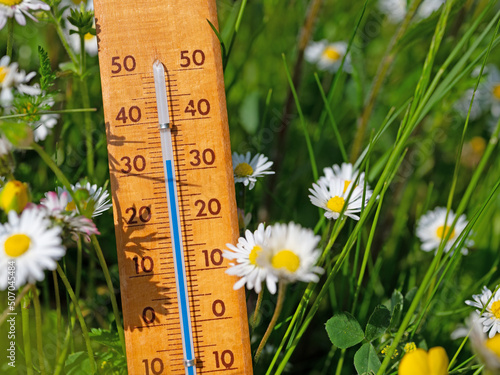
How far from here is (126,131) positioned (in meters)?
0.86

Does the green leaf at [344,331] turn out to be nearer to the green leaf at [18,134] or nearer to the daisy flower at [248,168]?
the daisy flower at [248,168]

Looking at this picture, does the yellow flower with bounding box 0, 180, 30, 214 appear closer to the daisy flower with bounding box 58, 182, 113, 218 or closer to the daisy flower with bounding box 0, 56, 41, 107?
the daisy flower with bounding box 58, 182, 113, 218

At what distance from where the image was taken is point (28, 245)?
2.11 feet

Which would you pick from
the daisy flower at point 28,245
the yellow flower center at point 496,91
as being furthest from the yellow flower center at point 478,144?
the daisy flower at point 28,245

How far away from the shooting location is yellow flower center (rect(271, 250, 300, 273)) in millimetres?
644

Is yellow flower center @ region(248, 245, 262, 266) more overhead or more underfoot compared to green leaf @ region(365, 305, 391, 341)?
more overhead

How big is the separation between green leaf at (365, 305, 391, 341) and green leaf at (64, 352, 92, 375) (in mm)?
522

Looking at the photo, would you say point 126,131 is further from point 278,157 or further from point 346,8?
point 346,8

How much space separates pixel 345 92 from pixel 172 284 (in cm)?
113

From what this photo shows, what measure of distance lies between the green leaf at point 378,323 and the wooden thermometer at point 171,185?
22 centimetres

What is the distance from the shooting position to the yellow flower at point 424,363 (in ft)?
2.04

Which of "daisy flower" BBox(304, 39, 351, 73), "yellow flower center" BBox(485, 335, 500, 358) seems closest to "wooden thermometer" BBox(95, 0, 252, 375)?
"yellow flower center" BBox(485, 335, 500, 358)

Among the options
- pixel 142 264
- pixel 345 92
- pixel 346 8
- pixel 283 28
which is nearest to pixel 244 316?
pixel 142 264

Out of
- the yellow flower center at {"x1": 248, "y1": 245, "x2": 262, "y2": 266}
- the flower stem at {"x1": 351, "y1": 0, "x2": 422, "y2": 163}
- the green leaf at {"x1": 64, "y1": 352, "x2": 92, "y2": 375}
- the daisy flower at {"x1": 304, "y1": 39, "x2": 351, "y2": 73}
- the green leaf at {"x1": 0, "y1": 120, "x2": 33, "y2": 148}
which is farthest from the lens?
the daisy flower at {"x1": 304, "y1": 39, "x2": 351, "y2": 73}
